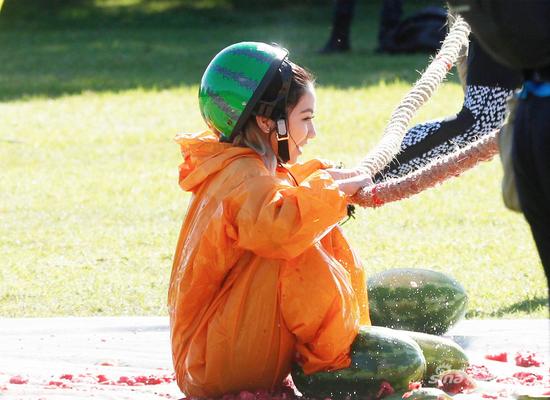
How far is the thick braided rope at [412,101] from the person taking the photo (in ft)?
16.5

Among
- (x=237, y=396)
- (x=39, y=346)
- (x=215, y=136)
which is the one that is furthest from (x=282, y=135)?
(x=39, y=346)

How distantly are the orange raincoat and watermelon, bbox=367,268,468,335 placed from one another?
0.82 m

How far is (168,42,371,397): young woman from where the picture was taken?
4012 millimetres

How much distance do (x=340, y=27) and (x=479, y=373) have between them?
15269 mm

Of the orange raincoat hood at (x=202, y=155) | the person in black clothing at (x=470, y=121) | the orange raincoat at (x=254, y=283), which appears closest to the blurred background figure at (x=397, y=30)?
the person in black clothing at (x=470, y=121)

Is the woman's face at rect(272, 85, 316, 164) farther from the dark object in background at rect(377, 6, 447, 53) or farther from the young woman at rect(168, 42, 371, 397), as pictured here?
the dark object in background at rect(377, 6, 447, 53)

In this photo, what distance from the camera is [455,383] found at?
451 cm

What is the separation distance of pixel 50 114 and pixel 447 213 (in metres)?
6.93

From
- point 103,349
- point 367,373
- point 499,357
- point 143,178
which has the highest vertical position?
point 367,373

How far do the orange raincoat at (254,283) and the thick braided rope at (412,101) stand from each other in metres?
0.80

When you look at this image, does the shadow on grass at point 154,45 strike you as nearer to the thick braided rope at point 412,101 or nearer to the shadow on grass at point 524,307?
the shadow on grass at point 524,307

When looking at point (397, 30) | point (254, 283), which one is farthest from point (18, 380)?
point (397, 30)

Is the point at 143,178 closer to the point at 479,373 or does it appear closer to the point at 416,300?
the point at 416,300

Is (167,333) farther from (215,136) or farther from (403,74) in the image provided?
(403,74)
